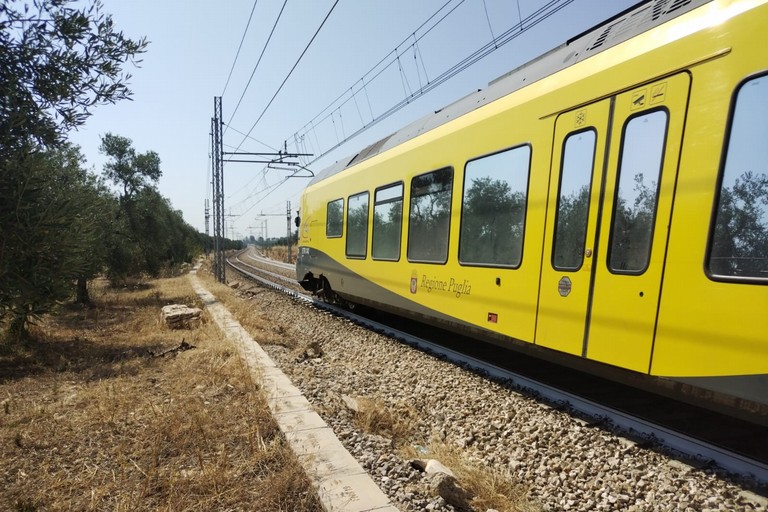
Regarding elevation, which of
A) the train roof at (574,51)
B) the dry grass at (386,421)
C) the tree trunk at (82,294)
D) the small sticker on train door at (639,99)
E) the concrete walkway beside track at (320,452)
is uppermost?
→ the train roof at (574,51)

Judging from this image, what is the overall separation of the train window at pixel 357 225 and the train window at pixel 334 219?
49cm

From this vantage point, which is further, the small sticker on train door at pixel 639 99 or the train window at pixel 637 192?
the small sticker on train door at pixel 639 99

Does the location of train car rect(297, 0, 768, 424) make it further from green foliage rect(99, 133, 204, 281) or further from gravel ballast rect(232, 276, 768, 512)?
green foliage rect(99, 133, 204, 281)

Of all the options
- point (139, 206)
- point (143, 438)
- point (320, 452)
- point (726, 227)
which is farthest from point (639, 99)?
point (139, 206)

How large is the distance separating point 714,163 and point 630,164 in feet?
2.36

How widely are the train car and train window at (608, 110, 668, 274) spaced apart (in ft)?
0.04

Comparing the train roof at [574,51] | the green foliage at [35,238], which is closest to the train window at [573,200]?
the train roof at [574,51]

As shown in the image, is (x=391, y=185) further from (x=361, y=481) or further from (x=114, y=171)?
(x=114, y=171)

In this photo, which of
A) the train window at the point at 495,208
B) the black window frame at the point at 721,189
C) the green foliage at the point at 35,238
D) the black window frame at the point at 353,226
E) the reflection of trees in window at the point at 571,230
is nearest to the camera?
the black window frame at the point at 721,189

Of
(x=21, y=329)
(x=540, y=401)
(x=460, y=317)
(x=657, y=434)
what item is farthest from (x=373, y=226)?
(x=21, y=329)

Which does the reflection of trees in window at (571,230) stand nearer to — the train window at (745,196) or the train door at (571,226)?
the train door at (571,226)

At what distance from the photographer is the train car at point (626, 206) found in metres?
3.01

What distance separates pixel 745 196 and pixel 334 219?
902 cm

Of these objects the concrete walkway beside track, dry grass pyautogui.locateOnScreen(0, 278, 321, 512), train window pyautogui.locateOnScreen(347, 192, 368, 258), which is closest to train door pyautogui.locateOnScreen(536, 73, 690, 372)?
the concrete walkway beside track
